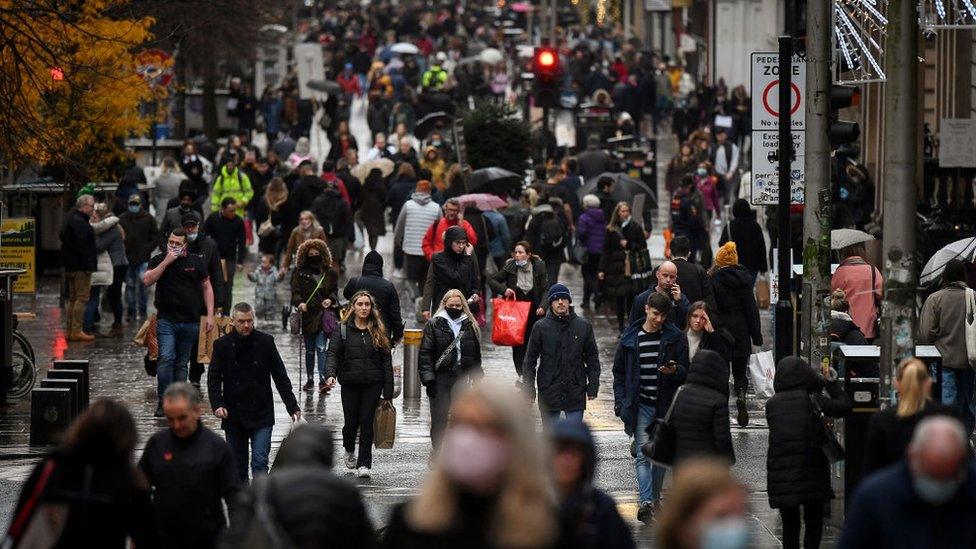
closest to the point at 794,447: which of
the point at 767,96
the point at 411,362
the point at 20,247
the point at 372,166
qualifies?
the point at 767,96

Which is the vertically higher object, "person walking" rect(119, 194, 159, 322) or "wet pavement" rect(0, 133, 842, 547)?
"person walking" rect(119, 194, 159, 322)

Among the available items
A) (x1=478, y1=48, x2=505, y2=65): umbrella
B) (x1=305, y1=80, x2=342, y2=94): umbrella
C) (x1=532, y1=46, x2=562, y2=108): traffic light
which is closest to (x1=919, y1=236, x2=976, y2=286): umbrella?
(x1=532, y1=46, x2=562, y2=108): traffic light

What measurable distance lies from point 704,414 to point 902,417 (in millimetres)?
2115

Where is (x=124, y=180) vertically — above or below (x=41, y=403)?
above

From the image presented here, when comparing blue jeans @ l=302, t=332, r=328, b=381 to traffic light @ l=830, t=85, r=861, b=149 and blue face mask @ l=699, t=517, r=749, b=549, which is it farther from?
blue face mask @ l=699, t=517, r=749, b=549

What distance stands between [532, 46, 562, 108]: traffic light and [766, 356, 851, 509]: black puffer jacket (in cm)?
2334

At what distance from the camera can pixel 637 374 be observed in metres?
13.8

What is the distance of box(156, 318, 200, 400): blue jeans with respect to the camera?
1742cm

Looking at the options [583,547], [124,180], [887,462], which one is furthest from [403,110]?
[583,547]

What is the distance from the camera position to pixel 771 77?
55.3 ft

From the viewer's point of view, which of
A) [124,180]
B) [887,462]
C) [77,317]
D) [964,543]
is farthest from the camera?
[124,180]

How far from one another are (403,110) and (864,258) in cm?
2931

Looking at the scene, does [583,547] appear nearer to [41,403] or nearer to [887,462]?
[887,462]

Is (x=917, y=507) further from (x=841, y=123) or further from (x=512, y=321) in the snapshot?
(x=512, y=321)
